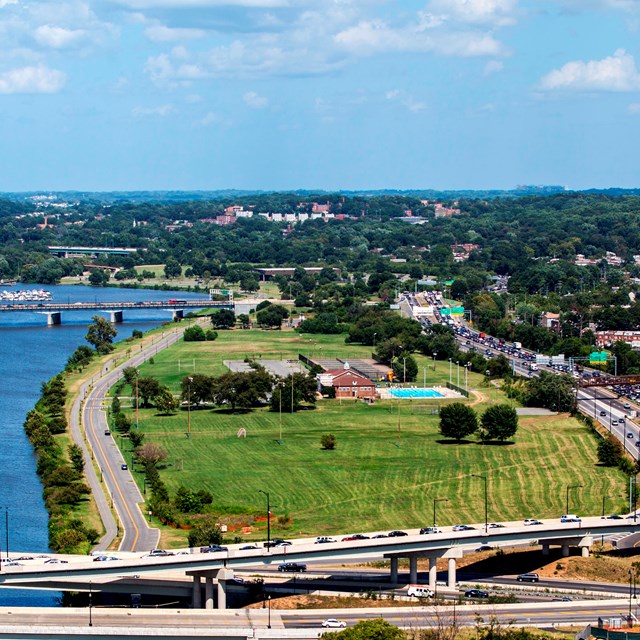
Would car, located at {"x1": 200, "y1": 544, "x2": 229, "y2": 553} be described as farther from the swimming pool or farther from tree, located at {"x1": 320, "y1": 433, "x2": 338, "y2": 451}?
the swimming pool

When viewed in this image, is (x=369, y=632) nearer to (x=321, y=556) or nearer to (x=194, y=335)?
(x=321, y=556)

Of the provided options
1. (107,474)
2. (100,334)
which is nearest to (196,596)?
(107,474)

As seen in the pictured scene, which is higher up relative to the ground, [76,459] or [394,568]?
[394,568]

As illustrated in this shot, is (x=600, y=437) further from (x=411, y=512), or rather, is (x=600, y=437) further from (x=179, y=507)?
(x=179, y=507)

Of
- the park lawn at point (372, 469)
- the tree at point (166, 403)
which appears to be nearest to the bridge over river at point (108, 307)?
the tree at point (166, 403)

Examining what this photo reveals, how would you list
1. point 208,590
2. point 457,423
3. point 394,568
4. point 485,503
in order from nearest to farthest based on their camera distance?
1. point 208,590
2. point 394,568
3. point 485,503
4. point 457,423

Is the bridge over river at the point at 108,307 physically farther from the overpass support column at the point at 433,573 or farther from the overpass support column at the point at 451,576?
the overpass support column at the point at 451,576

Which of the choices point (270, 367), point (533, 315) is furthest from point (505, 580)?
point (533, 315)
